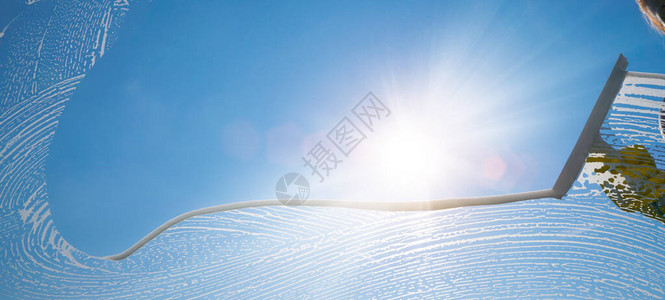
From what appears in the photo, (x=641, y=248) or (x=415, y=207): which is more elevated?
(x=415, y=207)

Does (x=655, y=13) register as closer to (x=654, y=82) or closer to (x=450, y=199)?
(x=654, y=82)

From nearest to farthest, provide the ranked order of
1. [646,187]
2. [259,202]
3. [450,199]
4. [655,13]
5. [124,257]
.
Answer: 1. [655,13]
2. [646,187]
3. [450,199]
4. [259,202]
5. [124,257]

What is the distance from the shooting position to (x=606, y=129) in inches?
33.9

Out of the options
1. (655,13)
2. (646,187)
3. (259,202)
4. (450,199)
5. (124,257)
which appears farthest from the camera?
(124,257)

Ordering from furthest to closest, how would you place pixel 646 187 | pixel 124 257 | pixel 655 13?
pixel 124 257, pixel 646 187, pixel 655 13

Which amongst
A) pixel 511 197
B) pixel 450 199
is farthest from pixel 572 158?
pixel 450 199

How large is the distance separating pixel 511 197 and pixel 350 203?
0.46 m

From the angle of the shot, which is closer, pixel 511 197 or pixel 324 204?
pixel 511 197

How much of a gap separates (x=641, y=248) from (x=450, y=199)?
518mm

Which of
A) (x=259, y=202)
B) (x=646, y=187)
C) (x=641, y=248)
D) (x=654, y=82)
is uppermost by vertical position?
(x=259, y=202)

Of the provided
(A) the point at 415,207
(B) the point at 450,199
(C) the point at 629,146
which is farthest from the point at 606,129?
(A) the point at 415,207

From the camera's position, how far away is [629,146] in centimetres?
85

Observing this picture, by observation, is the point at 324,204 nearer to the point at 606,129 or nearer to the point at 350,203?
the point at 350,203

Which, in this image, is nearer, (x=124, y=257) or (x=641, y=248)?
(x=641, y=248)
